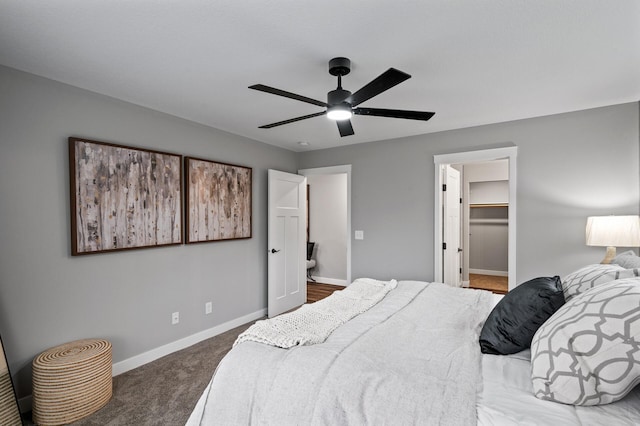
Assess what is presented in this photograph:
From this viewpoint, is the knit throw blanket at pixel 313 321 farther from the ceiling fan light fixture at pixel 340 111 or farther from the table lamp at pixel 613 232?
the table lamp at pixel 613 232

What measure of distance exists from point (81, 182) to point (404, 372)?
8.85ft

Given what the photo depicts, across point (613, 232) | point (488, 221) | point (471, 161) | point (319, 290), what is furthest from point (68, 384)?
point (488, 221)

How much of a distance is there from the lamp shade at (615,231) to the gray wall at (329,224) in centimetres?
387

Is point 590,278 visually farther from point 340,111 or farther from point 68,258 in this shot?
point 68,258

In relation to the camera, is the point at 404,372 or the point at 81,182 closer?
the point at 404,372

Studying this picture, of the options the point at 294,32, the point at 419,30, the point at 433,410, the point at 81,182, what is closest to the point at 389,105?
the point at 419,30

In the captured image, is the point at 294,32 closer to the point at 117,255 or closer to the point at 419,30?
the point at 419,30

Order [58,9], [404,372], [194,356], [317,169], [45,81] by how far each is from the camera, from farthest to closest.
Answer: [317,169], [194,356], [45,81], [58,9], [404,372]

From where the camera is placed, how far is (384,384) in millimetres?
1270

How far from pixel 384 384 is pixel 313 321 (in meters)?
0.68

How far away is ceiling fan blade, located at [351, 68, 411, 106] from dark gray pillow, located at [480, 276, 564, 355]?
124 centimetres

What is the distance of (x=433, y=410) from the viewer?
1.13 metres

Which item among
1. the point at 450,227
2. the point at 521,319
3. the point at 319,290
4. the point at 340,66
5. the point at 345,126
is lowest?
the point at 319,290

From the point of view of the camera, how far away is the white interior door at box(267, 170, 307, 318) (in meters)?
4.24
